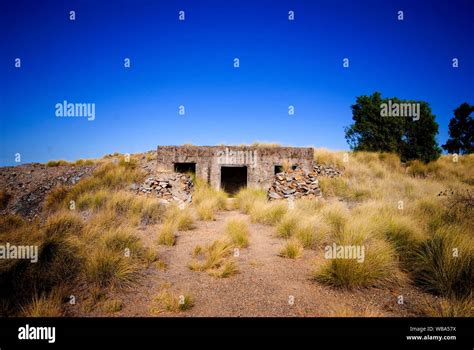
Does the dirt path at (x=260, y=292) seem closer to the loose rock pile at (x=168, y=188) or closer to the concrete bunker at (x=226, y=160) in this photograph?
the loose rock pile at (x=168, y=188)

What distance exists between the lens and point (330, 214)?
21.7ft

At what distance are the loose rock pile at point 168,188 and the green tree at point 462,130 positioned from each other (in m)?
25.7

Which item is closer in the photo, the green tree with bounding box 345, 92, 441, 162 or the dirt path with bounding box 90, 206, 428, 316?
the dirt path with bounding box 90, 206, 428, 316

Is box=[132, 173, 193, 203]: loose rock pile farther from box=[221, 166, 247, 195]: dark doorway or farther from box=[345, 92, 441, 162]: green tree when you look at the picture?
box=[345, 92, 441, 162]: green tree

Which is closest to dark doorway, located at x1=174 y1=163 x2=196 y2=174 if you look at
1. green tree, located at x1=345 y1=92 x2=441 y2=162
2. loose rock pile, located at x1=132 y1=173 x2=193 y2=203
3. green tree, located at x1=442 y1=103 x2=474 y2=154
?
loose rock pile, located at x1=132 y1=173 x2=193 y2=203

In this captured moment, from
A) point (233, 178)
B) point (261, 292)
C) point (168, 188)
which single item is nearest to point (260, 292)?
point (261, 292)

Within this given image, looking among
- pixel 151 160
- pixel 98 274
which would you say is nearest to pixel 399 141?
pixel 151 160

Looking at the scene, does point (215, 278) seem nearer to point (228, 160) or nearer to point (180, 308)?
point (180, 308)

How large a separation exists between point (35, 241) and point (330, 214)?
240 inches

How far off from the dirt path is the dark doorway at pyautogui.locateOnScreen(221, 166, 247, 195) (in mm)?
9824

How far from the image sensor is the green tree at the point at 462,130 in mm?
23245

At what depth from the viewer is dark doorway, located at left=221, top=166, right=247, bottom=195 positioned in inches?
586

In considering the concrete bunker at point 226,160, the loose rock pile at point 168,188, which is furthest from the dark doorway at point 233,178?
the loose rock pile at point 168,188

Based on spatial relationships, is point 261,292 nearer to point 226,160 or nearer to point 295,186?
point 295,186
